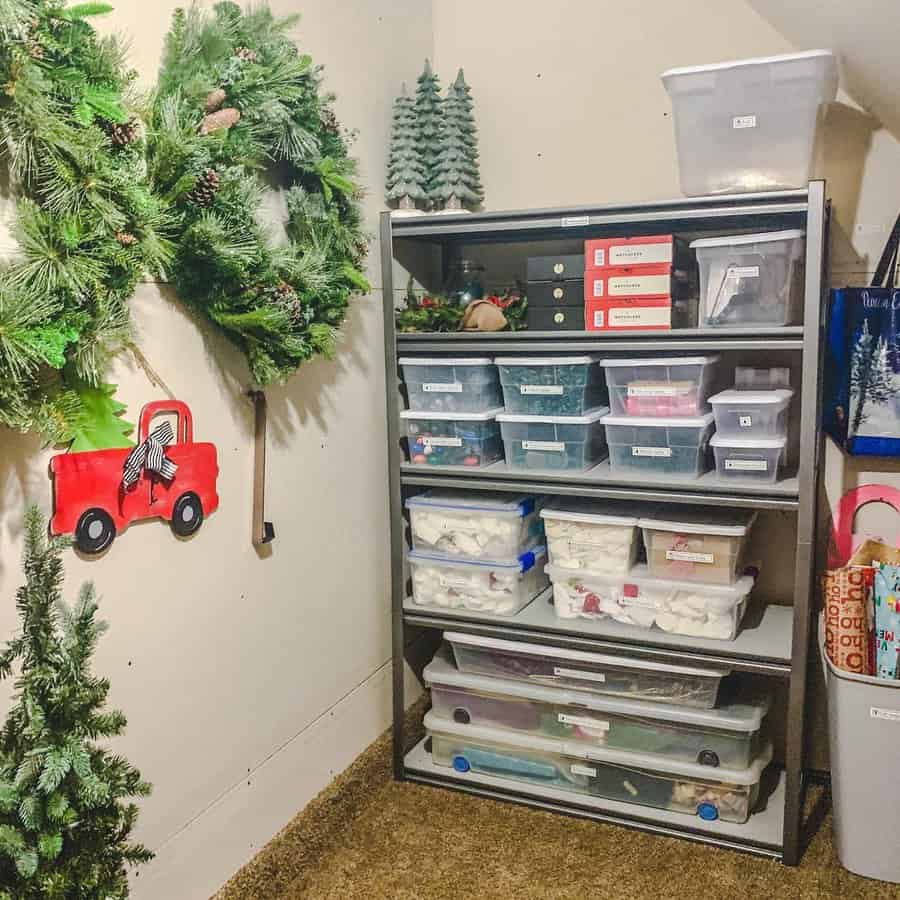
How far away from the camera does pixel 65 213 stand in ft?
4.25

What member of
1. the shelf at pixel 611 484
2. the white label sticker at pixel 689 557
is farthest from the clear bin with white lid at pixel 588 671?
the shelf at pixel 611 484

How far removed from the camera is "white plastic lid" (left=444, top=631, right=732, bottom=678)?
208 centimetres

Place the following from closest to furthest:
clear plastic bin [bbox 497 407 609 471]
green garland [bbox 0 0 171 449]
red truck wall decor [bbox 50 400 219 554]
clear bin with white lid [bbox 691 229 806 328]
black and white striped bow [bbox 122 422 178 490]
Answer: green garland [bbox 0 0 171 449] → red truck wall decor [bbox 50 400 219 554] → black and white striped bow [bbox 122 422 178 490] → clear bin with white lid [bbox 691 229 806 328] → clear plastic bin [bbox 497 407 609 471]

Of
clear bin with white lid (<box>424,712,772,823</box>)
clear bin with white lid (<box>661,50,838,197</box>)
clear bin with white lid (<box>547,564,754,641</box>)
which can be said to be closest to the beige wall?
clear bin with white lid (<box>424,712,772,823</box>)

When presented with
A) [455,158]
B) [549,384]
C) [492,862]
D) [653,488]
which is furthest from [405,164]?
[492,862]

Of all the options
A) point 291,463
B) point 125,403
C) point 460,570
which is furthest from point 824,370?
point 125,403

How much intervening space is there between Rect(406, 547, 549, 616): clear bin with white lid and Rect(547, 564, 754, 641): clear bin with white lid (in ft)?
0.29

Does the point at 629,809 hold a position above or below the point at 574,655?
below

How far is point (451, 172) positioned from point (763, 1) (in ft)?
2.75

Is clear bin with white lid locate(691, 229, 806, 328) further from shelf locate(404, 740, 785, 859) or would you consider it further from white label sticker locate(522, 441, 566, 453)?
shelf locate(404, 740, 785, 859)

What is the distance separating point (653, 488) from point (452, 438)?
524 mm

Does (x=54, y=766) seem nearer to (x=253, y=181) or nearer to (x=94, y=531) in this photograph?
(x=94, y=531)

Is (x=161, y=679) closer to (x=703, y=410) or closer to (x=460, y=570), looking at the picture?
(x=460, y=570)

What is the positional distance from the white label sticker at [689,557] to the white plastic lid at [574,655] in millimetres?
250
